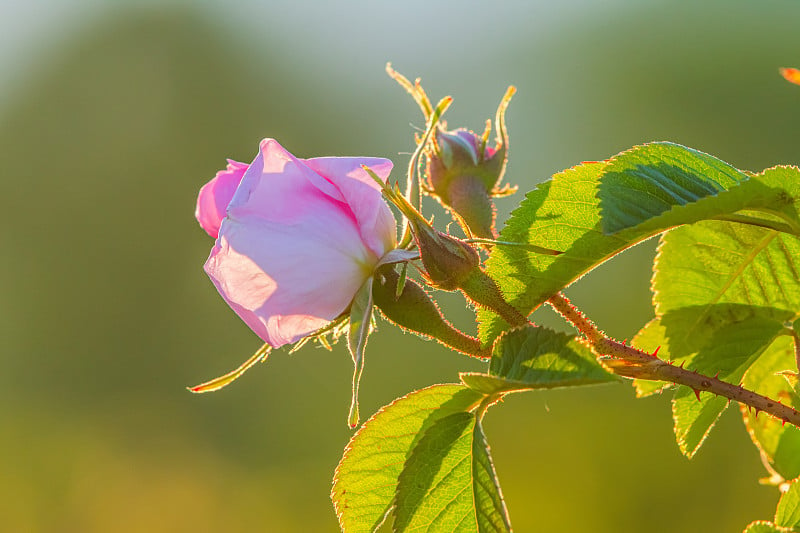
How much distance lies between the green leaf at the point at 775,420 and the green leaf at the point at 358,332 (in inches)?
10.1

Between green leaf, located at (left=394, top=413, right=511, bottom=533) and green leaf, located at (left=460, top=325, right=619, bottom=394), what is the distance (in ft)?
0.13

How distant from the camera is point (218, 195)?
49 cm

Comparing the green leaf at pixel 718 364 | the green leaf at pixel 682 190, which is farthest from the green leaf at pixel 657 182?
the green leaf at pixel 718 364

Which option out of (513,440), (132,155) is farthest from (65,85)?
(513,440)

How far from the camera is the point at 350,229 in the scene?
18.6 inches

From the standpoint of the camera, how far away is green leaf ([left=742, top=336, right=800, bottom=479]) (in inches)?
21.8

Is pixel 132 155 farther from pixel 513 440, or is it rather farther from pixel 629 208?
pixel 629 208

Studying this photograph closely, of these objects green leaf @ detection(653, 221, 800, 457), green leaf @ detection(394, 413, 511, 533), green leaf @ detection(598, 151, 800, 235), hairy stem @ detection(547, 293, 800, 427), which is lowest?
green leaf @ detection(394, 413, 511, 533)

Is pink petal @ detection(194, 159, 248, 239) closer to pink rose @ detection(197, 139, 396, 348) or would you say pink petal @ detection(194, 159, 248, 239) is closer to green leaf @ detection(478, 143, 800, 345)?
pink rose @ detection(197, 139, 396, 348)

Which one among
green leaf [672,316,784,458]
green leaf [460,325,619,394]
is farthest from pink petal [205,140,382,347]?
green leaf [672,316,784,458]

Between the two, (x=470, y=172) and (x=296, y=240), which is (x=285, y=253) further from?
(x=470, y=172)

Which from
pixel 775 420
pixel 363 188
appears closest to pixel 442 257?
pixel 363 188

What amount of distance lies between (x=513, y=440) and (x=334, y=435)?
977 mm

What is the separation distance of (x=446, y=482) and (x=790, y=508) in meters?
0.19
